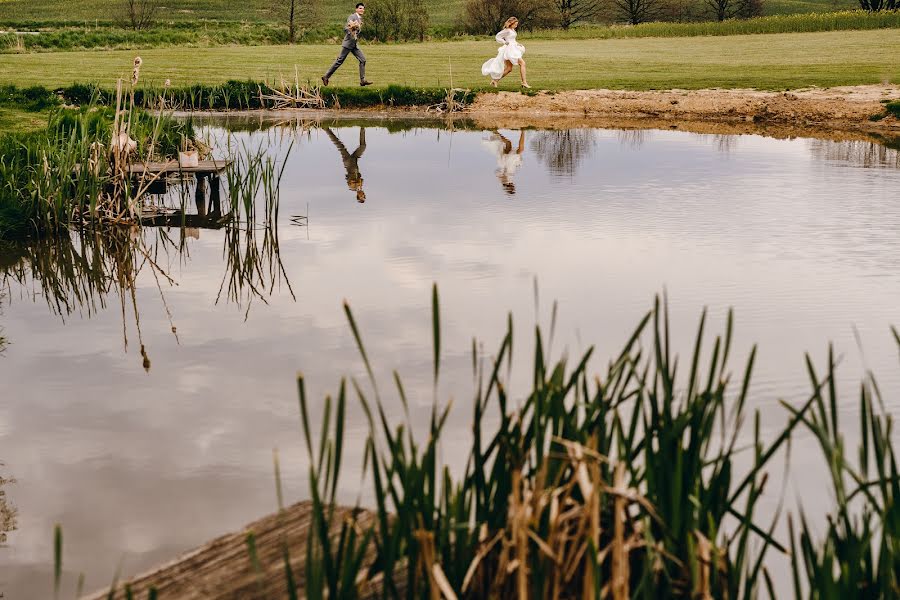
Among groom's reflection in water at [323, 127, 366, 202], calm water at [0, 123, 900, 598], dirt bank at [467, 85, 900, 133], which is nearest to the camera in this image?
calm water at [0, 123, 900, 598]

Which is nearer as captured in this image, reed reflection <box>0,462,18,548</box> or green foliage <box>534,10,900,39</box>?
reed reflection <box>0,462,18,548</box>

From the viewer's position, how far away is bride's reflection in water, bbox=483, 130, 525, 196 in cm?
→ 1272

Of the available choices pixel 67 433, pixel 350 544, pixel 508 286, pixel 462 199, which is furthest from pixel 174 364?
pixel 462 199

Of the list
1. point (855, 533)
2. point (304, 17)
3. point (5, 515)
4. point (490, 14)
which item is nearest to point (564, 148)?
point (5, 515)

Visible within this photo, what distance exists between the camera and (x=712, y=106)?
70.3ft

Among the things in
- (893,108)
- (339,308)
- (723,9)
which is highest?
(723,9)

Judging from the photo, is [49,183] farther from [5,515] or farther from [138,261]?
[5,515]

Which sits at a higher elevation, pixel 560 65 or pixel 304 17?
pixel 304 17

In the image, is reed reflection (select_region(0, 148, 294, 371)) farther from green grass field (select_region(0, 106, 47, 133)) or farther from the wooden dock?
green grass field (select_region(0, 106, 47, 133))

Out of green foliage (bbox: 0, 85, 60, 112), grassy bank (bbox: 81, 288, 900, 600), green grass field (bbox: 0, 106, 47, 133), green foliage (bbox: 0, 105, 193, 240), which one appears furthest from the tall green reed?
green foliage (bbox: 0, 85, 60, 112)

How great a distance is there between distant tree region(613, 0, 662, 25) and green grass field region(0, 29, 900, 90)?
38.8 m

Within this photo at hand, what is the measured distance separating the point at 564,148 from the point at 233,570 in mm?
13717

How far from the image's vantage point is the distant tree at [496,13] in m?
62.9

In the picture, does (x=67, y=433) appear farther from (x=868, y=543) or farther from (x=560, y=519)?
(x=868, y=543)
